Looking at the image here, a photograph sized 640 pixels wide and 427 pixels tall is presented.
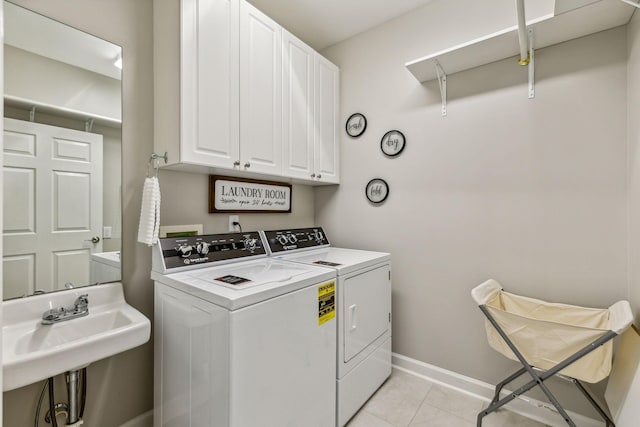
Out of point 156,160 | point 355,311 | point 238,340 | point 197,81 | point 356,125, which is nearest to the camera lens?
point 238,340

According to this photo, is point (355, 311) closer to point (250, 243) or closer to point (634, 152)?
point (250, 243)

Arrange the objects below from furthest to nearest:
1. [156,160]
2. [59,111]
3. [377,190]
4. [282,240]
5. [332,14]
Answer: [377,190]
[332,14]
[282,240]
[156,160]
[59,111]

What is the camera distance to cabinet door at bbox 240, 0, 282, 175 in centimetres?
183

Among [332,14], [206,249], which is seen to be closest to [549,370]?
[206,249]

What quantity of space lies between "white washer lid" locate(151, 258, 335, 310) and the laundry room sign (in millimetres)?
487

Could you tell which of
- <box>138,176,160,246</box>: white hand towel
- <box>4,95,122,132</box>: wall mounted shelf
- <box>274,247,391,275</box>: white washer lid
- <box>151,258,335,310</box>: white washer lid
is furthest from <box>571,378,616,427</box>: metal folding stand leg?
<box>4,95,122,132</box>: wall mounted shelf

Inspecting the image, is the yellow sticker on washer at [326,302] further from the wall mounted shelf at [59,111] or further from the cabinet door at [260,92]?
the wall mounted shelf at [59,111]

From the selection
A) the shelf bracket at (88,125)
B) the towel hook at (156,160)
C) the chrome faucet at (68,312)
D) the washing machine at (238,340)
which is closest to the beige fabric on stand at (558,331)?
the washing machine at (238,340)

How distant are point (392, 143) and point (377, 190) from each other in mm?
399

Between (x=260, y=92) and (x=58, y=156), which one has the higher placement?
(x=260, y=92)

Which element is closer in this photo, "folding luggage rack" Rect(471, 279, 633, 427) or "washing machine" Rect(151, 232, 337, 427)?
"washing machine" Rect(151, 232, 337, 427)

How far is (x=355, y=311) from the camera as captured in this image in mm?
1825

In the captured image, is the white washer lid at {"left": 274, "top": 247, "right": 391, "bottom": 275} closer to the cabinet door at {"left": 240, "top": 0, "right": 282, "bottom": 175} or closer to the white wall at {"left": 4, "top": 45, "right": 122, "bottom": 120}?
the cabinet door at {"left": 240, "top": 0, "right": 282, "bottom": 175}

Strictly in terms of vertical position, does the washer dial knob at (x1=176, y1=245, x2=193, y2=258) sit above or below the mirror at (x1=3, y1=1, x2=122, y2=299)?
below
